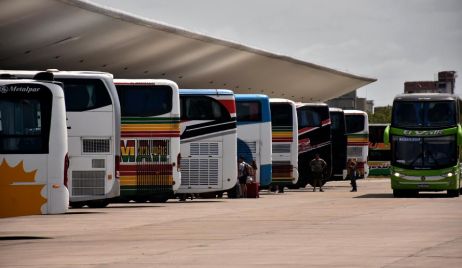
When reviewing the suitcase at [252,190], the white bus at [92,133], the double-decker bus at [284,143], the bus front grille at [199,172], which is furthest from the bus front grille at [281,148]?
the white bus at [92,133]

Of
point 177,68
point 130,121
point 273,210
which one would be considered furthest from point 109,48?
point 273,210

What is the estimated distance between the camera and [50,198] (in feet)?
72.5

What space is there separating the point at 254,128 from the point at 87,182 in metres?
14.1

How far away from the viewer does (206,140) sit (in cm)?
3900

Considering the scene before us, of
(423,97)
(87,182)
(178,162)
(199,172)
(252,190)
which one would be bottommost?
(252,190)

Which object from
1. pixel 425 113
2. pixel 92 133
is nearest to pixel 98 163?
pixel 92 133

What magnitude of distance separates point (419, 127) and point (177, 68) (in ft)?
92.4

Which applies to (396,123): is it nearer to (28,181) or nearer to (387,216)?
(387,216)

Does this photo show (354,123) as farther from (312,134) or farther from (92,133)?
(92,133)

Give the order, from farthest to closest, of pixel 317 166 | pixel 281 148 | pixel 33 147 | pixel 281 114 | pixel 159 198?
pixel 317 166, pixel 281 114, pixel 281 148, pixel 159 198, pixel 33 147

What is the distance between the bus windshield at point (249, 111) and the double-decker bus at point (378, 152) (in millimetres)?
33830

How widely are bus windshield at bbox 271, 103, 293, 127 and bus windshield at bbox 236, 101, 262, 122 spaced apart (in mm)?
4384

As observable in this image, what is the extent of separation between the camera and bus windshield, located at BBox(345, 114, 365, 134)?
219 feet

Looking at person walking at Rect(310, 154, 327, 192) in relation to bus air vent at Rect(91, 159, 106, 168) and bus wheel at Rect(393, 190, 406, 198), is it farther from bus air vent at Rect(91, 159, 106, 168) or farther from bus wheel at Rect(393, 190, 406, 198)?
bus air vent at Rect(91, 159, 106, 168)
